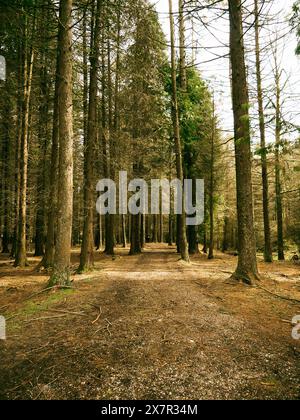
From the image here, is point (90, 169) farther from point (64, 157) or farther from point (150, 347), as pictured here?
point (150, 347)

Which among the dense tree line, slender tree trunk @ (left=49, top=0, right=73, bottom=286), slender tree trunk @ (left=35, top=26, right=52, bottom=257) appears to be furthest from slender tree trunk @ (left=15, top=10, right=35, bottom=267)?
slender tree trunk @ (left=49, top=0, right=73, bottom=286)

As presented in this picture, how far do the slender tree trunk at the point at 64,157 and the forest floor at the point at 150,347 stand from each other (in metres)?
1.00

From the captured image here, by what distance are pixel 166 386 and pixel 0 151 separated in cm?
2381

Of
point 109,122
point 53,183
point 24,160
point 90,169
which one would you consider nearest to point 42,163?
point 24,160

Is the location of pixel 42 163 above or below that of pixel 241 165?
above

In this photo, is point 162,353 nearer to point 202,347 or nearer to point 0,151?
point 202,347

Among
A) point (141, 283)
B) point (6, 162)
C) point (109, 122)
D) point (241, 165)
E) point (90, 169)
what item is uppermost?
point (109, 122)

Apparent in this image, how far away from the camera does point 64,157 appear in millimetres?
7832

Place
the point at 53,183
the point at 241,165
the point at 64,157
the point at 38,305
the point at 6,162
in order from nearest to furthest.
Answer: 1. the point at 38,305
2. the point at 64,157
3. the point at 241,165
4. the point at 53,183
5. the point at 6,162

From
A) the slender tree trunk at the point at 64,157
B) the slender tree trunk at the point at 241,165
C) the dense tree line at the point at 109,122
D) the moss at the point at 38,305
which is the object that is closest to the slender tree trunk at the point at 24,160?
the dense tree line at the point at 109,122

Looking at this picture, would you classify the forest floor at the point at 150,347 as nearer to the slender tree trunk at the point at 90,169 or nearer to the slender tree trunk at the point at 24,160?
the slender tree trunk at the point at 90,169

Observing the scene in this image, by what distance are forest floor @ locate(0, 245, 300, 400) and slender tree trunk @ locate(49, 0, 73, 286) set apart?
100 centimetres

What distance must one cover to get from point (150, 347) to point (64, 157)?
18.7 feet

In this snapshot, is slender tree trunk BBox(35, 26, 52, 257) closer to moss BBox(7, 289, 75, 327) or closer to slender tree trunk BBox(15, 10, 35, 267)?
slender tree trunk BBox(15, 10, 35, 267)
